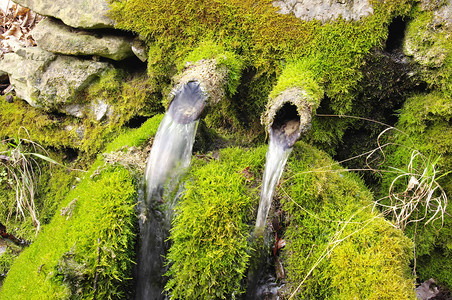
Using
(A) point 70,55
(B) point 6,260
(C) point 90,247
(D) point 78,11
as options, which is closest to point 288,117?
(C) point 90,247

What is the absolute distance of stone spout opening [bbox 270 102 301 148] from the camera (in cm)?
279

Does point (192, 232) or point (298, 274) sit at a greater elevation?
point (192, 232)

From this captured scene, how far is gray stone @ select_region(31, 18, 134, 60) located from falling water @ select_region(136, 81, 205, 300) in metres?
1.59

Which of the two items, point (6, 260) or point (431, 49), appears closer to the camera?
point (431, 49)

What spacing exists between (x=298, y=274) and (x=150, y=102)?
2.89 m

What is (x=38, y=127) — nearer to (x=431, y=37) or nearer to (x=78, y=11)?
(x=78, y=11)

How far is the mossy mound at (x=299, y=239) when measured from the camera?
2.27m

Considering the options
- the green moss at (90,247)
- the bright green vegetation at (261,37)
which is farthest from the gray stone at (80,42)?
the green moss at (90,247)

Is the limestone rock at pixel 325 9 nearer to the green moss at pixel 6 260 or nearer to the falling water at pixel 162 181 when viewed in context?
the falling water at pixel 162 181

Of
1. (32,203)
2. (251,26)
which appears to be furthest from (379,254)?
(32,203)

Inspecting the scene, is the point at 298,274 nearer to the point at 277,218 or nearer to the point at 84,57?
the point at 277,218

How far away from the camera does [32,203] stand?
3986mm

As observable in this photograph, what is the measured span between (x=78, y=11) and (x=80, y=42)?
39cm

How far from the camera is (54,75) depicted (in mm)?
4238
